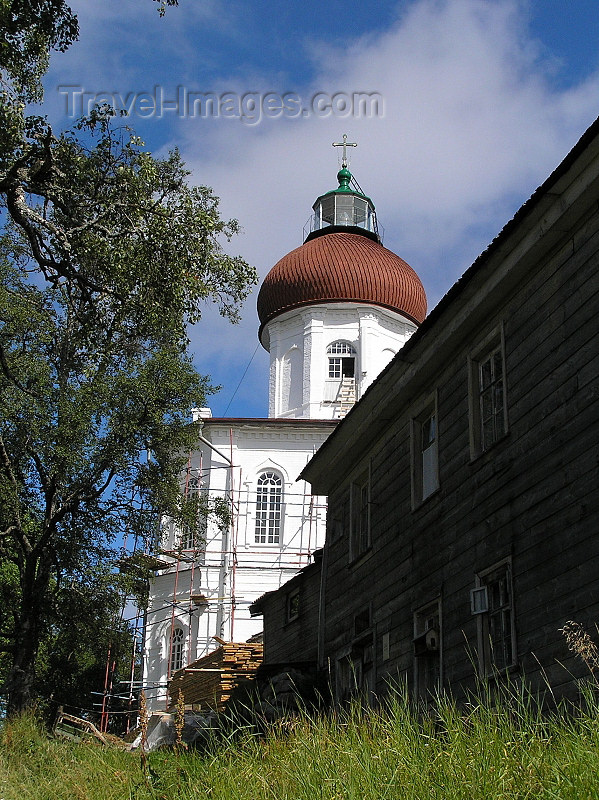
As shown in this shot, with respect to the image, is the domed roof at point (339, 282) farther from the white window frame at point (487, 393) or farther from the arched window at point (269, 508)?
the white window frame at point (487, 393)

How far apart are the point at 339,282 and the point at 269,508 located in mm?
10026

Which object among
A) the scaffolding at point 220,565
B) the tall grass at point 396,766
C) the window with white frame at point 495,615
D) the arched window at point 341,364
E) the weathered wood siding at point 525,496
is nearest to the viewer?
the tall grass at point 396,766

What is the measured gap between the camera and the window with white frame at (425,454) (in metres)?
13.2

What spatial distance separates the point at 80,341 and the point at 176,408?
7.81 metres

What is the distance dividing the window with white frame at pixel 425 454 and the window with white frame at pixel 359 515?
2.07 meters

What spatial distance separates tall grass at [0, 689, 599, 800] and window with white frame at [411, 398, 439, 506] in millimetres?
3783

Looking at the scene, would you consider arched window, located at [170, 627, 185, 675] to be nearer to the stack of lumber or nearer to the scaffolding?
the scaffolding

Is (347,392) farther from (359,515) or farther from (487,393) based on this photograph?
(487,393)

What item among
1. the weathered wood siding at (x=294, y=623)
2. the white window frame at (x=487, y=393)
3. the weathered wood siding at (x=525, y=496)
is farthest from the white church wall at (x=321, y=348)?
the white window frame at (x=487, y=393)

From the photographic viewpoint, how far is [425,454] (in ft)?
45.0

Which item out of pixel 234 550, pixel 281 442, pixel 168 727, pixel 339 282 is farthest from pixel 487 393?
pixel 339 282

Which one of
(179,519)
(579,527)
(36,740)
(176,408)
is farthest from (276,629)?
(579,527)

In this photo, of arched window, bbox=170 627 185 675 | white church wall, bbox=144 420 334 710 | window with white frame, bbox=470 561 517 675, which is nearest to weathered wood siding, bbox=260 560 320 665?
window with white frame, bbox=470 561 517 675

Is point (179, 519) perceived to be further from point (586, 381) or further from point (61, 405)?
point (586, 381)
